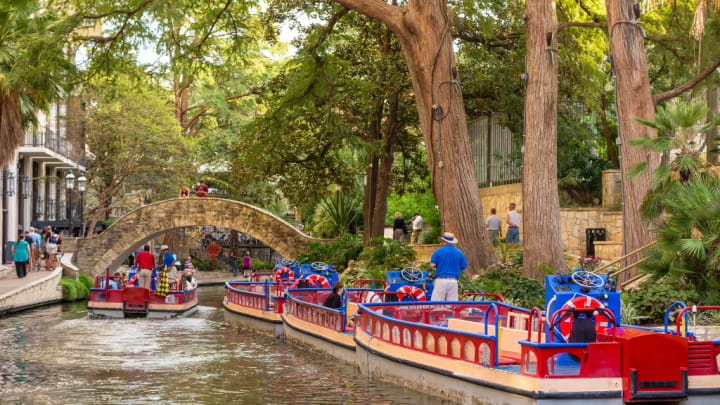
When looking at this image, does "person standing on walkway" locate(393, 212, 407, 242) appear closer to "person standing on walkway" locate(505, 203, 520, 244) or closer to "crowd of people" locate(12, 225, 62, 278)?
"person standing on walkway" locate(505, 203, 520, 244)

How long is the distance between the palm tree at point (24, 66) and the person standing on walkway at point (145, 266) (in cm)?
522

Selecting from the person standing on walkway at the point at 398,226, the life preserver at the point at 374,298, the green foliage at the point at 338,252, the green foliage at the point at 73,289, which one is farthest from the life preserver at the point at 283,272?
the green foliage at the point at 73,289

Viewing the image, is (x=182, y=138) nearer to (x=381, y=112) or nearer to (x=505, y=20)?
(x=381, y=112)

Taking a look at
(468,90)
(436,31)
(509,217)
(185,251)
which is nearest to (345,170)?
(468,90)

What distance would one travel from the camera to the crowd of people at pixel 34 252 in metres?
30.4

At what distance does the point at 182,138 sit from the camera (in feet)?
150

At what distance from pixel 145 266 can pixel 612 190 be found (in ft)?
45.7

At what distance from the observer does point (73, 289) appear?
33.7 m

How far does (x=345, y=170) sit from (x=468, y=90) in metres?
6.38

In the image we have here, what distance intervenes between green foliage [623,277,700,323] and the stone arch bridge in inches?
948

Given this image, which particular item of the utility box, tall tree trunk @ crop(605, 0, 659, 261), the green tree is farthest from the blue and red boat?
the green tree

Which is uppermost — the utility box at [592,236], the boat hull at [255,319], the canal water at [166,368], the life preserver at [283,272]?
the utility box at [592,236]

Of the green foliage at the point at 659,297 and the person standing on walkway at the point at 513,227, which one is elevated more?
the person standing on walkway at the point at 513,227

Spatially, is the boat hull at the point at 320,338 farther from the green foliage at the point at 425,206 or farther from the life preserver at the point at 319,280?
the green foliage at the point at 425,206
